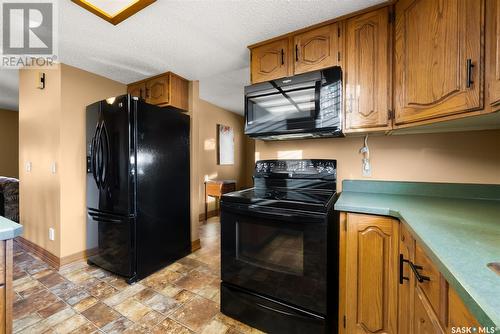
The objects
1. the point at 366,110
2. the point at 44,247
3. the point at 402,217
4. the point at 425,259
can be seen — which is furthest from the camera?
the point at 44,247

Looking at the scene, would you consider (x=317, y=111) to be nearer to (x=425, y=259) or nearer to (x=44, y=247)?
(x=425, y=259)

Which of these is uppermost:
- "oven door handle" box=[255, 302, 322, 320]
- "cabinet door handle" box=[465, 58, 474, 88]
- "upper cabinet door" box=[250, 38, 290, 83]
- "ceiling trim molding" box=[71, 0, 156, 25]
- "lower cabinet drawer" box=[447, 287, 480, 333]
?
"ceiling trim molding" box=[71, 0, 156, 25]

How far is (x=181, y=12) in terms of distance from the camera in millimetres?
1521

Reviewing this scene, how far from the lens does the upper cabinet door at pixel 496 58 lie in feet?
2.76

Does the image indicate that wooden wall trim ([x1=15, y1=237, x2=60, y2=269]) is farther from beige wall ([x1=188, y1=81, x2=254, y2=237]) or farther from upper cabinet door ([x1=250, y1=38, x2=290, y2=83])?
upper cabinet door ([x1=250, y1=38, x2=290, y2=83])

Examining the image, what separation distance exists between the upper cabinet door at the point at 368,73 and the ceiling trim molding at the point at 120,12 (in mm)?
1386

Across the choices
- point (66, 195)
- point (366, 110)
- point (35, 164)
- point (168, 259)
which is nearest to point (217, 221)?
point (168, 259)

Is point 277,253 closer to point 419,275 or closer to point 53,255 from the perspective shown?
point 419,275

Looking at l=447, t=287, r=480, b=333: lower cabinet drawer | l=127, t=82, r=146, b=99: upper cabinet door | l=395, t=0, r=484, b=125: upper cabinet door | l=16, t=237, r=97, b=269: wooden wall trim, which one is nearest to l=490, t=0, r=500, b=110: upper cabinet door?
l=395, t=0, r=484, b=125: upper cabinet door

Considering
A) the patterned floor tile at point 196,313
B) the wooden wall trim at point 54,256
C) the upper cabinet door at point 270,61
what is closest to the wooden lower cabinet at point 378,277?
the patterned floor tile at point 196,313

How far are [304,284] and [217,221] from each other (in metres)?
3.01

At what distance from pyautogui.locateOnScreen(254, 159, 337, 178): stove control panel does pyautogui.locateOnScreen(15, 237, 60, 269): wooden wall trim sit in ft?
7.69

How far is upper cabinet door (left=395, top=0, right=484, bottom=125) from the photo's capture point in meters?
0.97

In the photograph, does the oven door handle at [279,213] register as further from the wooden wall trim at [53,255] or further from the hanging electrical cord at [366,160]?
the wooden wall trim at [53,255]
